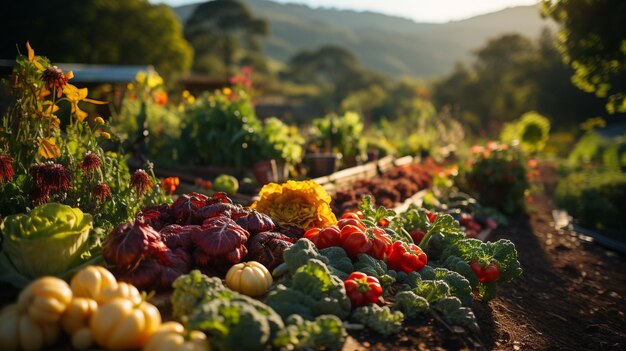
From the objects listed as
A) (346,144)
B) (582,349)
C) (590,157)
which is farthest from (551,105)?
(582,349)

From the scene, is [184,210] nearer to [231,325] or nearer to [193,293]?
[193,293]

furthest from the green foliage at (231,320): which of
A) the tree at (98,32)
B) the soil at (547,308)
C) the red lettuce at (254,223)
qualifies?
the tree at (98,32)

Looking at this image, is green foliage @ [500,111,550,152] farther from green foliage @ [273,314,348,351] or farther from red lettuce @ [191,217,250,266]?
green foliage @ [273,314,348,351]

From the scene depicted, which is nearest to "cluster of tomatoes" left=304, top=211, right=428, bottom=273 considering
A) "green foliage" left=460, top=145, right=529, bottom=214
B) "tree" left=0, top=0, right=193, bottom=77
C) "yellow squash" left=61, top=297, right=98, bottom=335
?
"yellow squash" left=61, top=297, right=98, bottom=335

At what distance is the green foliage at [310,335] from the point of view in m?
2.30

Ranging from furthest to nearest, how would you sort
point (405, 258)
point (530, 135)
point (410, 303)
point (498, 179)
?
point (530, 135), point (498, 179), point (405, 258), point (410, 303)

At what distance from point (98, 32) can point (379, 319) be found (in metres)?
29.7

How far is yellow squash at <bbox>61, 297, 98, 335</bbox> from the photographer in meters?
2.26

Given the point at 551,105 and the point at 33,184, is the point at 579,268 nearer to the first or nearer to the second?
the point at 33,184

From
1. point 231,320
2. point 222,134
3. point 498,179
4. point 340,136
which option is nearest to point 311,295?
point 231,320

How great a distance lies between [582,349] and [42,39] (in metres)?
28.6

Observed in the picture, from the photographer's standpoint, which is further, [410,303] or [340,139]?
[340,139]

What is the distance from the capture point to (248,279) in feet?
9.64

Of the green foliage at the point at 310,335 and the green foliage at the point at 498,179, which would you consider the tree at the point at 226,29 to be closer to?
the green foliage at the point at 498,179
